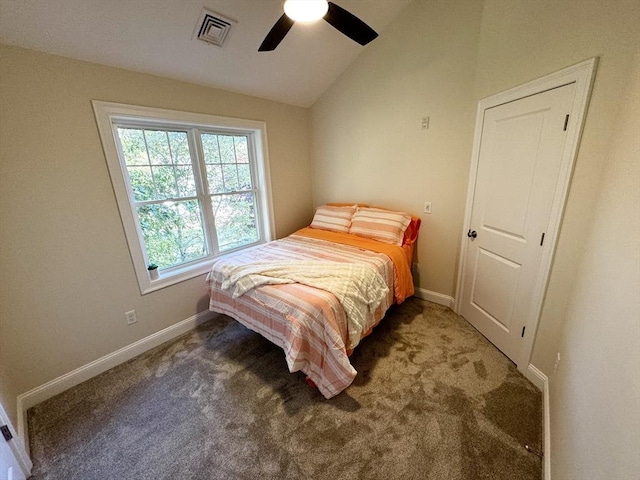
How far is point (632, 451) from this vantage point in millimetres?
588

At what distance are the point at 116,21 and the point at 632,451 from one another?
113 inches

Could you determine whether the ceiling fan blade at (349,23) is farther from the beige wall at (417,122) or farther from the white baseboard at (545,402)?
the white baseboard at (545,402)

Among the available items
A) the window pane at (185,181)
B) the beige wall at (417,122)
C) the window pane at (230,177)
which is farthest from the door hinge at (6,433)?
the beige wall at (417,122)

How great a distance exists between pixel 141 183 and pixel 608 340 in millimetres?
2953

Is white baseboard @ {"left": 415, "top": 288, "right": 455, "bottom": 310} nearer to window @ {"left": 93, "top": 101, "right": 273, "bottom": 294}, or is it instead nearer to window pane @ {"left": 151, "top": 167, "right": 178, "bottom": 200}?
window @ {"left": 93, "top": 101, "right": 273, "bottom": 294}

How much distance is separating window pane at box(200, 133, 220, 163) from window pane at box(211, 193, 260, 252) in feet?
1.30

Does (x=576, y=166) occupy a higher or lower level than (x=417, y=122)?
lower

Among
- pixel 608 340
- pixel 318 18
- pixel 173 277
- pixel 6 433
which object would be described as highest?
pixel 318 18

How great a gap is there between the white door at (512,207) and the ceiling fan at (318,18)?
1.17 metres

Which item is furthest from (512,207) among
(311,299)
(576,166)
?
(311,299)

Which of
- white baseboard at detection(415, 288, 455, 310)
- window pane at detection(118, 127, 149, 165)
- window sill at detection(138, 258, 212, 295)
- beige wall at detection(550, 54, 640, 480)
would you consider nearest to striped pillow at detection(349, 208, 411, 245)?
white baseboard at detection(415, 288, 455, 310)

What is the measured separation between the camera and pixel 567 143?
1.46 m

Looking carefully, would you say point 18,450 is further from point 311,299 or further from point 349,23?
point 349,23

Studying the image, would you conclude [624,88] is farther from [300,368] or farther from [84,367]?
[84,367]
